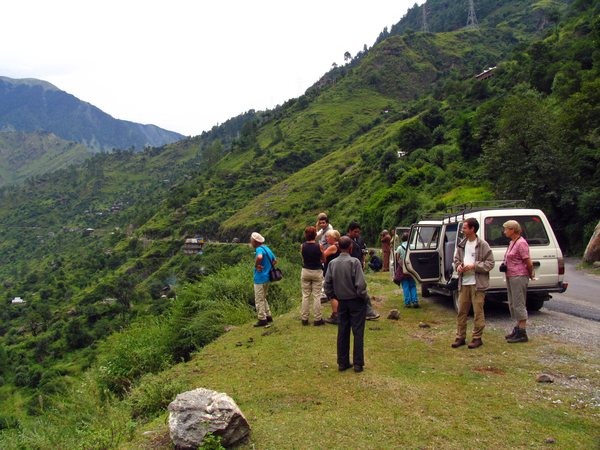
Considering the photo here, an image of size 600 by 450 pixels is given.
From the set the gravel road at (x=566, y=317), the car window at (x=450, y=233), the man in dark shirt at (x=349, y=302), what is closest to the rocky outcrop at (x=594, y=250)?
the gravel road at (x=566, y=317)

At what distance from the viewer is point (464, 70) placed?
87.4 m

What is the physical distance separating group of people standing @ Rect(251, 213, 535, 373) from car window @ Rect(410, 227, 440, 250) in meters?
2.74

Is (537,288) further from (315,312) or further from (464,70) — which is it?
(464,70)

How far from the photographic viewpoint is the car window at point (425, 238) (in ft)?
29.7

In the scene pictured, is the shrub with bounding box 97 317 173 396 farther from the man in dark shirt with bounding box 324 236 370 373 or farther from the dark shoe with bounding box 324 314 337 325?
the man in dark shirt with bounding box 324 236 370 373

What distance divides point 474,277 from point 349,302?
6.91 feet

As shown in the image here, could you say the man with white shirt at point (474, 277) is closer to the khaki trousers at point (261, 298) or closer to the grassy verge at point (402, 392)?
the grassy verge at point (402, 392)

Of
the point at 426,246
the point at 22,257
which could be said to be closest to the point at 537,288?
the point at 426,246

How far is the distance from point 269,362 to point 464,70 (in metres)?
99.6

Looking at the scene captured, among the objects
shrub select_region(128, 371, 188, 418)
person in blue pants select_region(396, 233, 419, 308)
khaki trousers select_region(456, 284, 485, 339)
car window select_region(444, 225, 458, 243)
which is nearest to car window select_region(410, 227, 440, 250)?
car window select_region(444, 225, 458, 243)

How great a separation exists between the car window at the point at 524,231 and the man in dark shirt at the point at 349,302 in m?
3.65

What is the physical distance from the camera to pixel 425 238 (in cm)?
985

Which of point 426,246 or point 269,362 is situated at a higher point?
point 426,246

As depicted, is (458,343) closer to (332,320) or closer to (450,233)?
(332,320)
